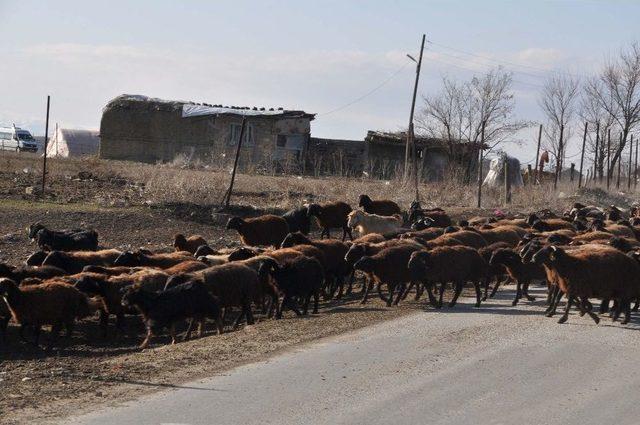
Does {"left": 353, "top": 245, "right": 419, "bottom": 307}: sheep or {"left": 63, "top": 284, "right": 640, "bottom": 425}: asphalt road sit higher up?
{"left": 353, "top": 245, "right": 419, "bottom": 307}: sheep

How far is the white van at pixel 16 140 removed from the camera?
230 ft

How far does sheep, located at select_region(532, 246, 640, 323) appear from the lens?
50.3ft

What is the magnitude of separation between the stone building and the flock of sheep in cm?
3447

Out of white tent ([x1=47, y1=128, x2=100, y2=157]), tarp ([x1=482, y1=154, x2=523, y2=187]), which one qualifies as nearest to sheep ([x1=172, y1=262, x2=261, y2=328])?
tarp ([x1=482, y1=154, x2=523, y2=187])

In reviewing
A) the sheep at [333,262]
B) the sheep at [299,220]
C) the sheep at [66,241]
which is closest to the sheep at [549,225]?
the sheep at [299,220]

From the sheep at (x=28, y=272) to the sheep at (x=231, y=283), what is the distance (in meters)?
2.98

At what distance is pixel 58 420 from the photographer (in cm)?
930

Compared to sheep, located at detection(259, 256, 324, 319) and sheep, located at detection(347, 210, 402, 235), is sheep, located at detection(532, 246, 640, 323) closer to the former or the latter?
sheep, located at detection(259, 256, 324, 319)

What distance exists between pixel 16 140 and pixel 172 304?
197 ft

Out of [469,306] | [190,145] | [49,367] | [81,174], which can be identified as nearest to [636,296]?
[469,306]

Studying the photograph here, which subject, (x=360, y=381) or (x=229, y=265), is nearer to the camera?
(x=360, y=381)

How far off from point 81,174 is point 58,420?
26.0 m

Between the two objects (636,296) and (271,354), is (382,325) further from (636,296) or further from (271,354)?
(636,296)

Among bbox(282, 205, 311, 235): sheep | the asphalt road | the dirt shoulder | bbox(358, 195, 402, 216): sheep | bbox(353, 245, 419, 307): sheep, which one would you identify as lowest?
the dirt shoulder
